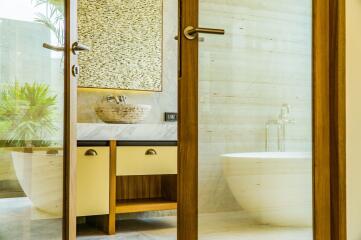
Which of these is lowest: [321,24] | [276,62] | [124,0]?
[276,62]

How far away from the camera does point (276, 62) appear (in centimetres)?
180

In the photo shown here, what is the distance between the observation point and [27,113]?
1.61 metres

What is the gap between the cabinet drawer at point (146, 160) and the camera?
9.12ft

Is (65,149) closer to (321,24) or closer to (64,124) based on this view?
(64,124)

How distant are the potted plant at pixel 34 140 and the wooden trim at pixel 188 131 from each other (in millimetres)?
548

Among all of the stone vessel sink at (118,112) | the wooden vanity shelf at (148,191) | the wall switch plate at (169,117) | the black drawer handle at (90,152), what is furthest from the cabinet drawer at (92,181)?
the wall switch plate at (169,117)

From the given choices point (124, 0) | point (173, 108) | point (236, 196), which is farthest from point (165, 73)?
point (236, 196)

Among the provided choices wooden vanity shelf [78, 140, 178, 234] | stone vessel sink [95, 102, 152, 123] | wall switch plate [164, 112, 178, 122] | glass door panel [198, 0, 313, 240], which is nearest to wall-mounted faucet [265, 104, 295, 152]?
glass door panel [198, 0, 313, 240]

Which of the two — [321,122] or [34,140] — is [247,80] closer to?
[321,122]

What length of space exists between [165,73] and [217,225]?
213 centimetres

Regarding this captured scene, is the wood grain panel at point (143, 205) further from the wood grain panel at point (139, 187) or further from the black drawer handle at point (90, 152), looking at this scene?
the black drawer handle at point (90, 152)

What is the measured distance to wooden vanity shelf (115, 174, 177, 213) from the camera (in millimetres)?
2975

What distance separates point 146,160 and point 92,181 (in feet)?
1.37

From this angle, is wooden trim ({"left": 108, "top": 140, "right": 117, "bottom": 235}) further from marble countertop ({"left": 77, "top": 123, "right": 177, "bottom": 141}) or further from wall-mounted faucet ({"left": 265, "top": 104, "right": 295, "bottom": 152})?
wall-mounted faucet ({"left": 265, "top": 104, "right": 295, "bottom": 152})
